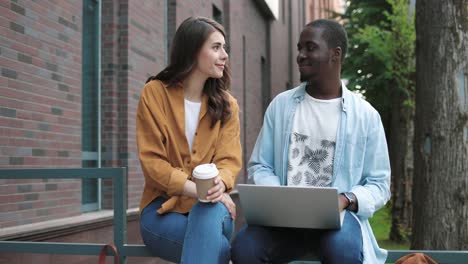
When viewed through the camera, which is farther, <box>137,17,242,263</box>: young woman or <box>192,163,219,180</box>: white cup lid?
<box>137,17,242,263</box>: young woman

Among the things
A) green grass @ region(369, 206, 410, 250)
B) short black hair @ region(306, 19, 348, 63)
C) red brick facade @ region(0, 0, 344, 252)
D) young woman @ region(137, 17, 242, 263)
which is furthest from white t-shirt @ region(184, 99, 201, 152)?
green grass @ region(369, 206, 410, 250)

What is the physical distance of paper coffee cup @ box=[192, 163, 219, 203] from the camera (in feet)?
9.02

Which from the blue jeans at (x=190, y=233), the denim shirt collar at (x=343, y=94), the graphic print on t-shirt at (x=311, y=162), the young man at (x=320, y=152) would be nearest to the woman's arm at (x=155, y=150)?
the blue jeans at (x=190, y=233)

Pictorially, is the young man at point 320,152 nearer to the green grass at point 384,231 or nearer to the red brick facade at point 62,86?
the red brick facade at point 62,86

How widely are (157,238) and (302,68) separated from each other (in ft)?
3.31

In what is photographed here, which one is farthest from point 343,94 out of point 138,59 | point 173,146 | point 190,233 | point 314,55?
point 138,59

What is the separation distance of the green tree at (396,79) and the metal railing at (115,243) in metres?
8.50

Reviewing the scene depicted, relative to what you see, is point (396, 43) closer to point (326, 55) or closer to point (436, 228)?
point (436, 228)

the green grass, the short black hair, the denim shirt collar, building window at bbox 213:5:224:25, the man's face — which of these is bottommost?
the green grass

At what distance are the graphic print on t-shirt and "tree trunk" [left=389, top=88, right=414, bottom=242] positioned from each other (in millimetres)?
8700

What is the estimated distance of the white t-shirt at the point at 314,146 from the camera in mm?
3059

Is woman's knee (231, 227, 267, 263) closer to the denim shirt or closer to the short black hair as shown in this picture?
the denim shirt

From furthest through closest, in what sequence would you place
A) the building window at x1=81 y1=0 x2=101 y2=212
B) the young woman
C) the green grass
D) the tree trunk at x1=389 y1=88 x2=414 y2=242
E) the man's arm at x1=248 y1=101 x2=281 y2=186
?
the tree trunk at x1=389 y1=88 x2=414 y2=242 < the green grass < the building window at x1=81 y1=0 x2=101 y2=212 < the man's arm at x1=248 y1=101 x2=281 y2=186 < the young woman

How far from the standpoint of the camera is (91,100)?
6.72 m
